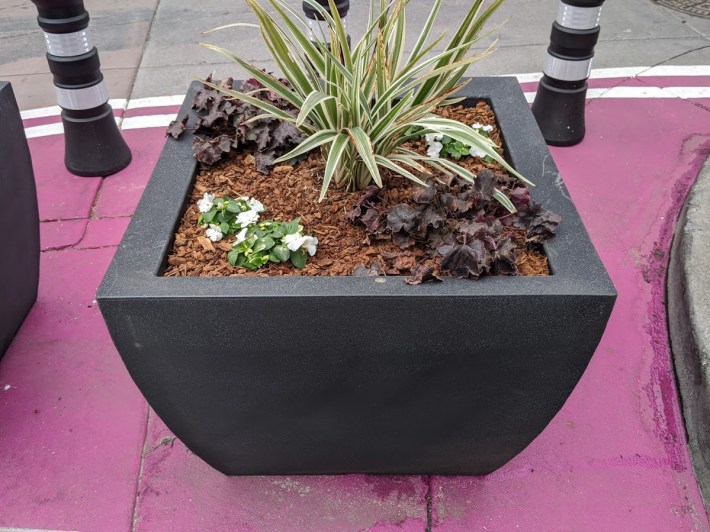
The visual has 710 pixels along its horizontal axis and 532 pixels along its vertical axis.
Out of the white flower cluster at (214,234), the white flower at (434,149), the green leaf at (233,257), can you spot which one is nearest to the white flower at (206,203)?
the white flower cluster at (214,234)

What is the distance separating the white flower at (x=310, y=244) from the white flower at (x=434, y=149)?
646mm

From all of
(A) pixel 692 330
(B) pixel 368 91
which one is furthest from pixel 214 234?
(A) pixel 692 330

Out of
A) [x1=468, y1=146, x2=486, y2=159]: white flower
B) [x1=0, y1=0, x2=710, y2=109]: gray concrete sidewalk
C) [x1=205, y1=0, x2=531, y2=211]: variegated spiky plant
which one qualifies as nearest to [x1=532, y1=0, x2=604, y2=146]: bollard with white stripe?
[x1=0, y1=0, x2=710, y2=109]: gray concrete sidewalk

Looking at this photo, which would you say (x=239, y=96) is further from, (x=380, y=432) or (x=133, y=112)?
(x=133, y=112)

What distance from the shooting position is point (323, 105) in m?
1.96

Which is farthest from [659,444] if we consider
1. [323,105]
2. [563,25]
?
[563,25]

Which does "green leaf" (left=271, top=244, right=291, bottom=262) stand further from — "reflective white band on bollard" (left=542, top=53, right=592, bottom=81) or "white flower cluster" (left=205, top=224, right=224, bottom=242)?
"reflective white band on bollard" (left=542, top=53, right=592, bottom=81)

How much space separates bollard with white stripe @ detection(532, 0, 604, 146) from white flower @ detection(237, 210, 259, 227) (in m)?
2.34

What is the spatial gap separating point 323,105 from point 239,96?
257 millimetres

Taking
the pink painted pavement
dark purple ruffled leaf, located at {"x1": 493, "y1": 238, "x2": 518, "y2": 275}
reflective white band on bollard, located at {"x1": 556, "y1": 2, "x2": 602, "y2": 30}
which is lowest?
the pink painted pavement

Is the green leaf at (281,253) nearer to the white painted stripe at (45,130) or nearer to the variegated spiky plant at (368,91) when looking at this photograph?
the variegated spiky plant at (368,91)

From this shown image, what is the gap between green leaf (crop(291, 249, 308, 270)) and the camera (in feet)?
5.88

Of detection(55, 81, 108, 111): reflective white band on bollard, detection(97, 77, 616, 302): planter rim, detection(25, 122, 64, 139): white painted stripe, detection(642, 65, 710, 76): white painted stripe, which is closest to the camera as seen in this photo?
detection(97, 77, 616, 302): planter rim

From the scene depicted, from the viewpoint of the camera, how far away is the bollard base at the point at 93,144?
11.3 feet
